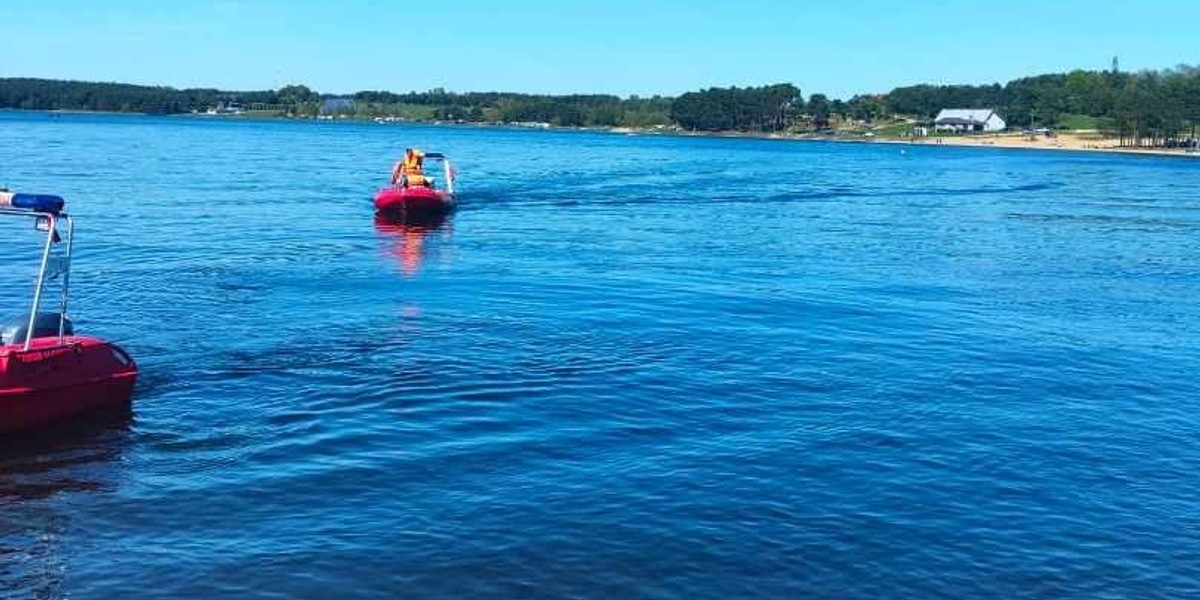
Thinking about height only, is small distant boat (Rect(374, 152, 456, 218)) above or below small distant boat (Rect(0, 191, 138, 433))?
above

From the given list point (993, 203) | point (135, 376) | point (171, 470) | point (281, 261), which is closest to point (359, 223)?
point (281, 261)

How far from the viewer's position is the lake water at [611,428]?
1273 centimetres

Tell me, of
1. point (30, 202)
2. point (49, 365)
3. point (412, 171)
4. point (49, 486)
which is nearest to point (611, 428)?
point (49, 486)

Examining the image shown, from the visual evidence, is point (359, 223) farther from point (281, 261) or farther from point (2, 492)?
point (2, 492)

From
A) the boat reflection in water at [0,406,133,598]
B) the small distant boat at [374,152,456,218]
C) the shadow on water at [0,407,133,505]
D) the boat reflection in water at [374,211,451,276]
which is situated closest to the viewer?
the boat reflection in water at [0,406,133,598]

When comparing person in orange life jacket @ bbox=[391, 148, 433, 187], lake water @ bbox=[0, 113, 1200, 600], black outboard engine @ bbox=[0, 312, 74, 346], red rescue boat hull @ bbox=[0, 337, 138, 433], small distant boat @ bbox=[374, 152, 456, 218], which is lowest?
lake water @ bbox=[0, 113, 1200, 600]

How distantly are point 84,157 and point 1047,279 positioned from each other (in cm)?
7103

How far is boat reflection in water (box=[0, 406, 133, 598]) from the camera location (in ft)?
39.3

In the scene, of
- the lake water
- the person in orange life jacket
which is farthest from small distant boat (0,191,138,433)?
the person in orange life jacket

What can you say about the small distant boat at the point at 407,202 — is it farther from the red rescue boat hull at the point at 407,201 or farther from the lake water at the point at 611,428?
the lake water at the point at 611,428

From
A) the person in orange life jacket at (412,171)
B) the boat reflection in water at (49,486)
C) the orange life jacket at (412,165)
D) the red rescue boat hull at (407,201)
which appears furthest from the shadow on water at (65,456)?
the orange life jacket at (412,165)

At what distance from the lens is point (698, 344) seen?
80.5 ft

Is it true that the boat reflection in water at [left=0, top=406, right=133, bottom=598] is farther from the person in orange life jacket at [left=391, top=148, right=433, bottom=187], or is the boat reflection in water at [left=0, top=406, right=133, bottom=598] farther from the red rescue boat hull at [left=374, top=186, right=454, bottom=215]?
the person in orange life jacket at [left=391, top=148, right=433, bottom=187]

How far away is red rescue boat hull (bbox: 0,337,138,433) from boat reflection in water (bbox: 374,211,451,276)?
17.1m
